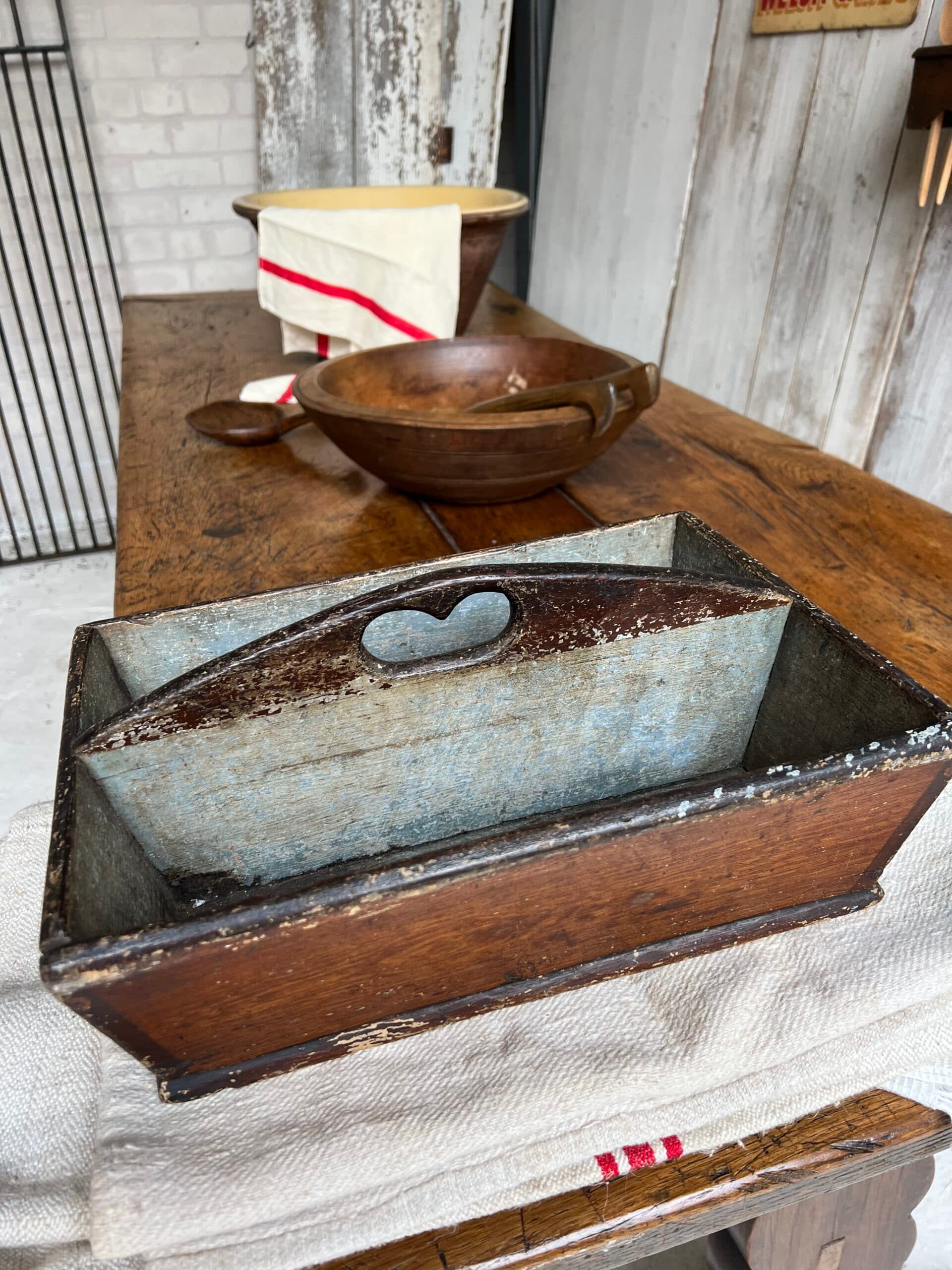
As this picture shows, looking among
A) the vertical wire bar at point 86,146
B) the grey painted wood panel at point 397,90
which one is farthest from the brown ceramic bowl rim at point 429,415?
the grey painted wood panel at point 397,90

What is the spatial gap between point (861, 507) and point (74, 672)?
812mm

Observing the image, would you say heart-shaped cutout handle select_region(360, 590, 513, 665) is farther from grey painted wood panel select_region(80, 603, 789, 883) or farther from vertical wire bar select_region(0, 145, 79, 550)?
vertical wire bar select_region(0, 145, 79, 550)

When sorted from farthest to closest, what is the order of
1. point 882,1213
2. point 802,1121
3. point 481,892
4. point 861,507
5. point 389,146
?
point 389,146 < point 861,507 < point 882,1213 < point 802,1121 < point 481,892

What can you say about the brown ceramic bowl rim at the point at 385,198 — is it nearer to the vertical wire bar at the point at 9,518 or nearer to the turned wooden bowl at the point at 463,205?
the turned wooden bowl at the point at 463,205

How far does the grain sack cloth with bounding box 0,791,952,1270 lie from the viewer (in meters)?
0.44

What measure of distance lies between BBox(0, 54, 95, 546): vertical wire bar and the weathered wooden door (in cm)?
52

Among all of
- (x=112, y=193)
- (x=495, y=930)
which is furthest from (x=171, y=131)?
(x=495, y=930)

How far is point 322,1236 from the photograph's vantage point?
439 millimetres

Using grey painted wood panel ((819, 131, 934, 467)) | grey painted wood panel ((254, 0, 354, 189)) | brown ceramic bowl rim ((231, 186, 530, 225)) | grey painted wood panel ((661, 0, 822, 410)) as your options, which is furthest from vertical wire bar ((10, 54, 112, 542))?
grey painted wood panel ((819, 131, 934, 467))

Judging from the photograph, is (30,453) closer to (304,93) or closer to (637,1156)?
(304,93)

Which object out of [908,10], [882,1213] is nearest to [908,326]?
[908,10]

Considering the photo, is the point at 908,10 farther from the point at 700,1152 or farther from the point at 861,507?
the point at 700,1152

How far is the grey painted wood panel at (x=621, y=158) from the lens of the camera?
1852 millimetres

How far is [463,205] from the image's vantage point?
1546mm
